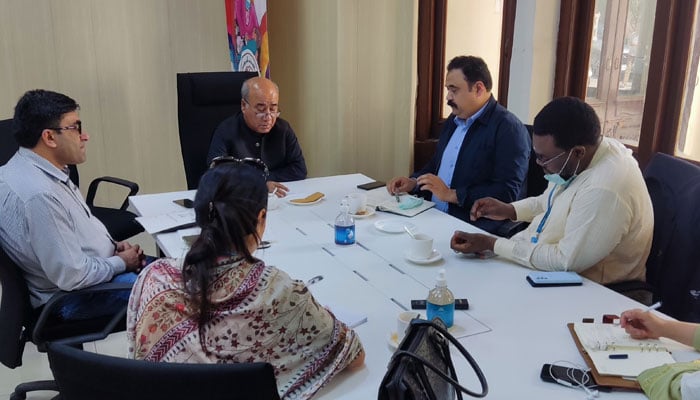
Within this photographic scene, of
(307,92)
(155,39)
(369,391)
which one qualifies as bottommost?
(369,391)

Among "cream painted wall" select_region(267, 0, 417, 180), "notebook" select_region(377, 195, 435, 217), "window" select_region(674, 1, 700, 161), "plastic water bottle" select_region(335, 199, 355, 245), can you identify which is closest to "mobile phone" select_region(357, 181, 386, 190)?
"notebook" select_region(377, 195, 435, 217)

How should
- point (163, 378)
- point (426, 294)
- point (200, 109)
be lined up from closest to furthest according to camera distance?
point (163, 378) → point (426, 294) → point (200, 109)

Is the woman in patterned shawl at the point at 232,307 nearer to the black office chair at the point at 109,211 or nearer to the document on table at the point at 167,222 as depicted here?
the document on table at the point at 167,222

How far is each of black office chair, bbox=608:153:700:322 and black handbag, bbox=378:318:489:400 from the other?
95cm

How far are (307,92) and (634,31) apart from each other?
7.75 feet

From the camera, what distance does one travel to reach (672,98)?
2.71 m

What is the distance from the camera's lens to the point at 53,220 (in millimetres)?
1902

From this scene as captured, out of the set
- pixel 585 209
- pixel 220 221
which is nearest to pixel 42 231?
pixel 220 221

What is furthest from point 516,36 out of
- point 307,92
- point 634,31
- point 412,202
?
point 307,92

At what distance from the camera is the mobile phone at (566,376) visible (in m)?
1.28

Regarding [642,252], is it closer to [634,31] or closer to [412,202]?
[412,202]

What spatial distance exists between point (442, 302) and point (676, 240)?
918mm

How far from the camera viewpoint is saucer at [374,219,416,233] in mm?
2314

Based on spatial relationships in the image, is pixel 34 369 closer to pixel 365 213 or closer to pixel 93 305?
pixel 93 305
